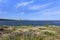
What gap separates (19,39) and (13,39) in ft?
1.87

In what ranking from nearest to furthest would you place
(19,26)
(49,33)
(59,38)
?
(59,38) < (49,33) < (19,26)

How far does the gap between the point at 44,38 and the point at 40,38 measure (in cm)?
48

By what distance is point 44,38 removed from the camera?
12.6m

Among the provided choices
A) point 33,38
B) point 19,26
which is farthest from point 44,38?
point 19,26

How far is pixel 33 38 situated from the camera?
38.2 ft

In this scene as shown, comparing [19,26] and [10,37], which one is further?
[19,26]

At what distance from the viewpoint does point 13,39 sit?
1156 centimetres

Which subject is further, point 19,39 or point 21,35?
point 21,35

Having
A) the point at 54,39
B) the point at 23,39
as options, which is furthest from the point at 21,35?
the point at 54,39

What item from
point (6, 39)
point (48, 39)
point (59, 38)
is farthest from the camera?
point (59, 38)

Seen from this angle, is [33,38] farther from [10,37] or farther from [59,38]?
[59,38]

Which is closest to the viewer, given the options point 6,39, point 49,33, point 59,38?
point 6,39

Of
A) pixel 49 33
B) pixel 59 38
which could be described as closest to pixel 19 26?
pixel 49 33

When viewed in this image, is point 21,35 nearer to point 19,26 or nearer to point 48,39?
point 48,39
